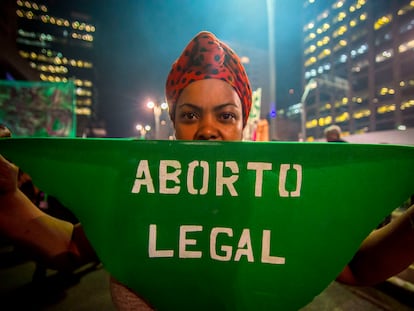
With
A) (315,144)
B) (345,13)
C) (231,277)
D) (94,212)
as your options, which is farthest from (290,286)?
(345,13)

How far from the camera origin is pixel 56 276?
4.17 meters

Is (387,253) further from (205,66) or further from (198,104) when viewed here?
(205,66)

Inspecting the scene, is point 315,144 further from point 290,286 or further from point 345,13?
point 345,13

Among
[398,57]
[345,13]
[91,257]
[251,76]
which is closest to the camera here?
[91,257]

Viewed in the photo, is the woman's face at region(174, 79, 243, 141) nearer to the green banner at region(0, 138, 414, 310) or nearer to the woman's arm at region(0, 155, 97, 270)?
the green banner at region(0, 138, 414, 310)

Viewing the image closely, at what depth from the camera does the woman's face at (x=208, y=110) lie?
1.18m

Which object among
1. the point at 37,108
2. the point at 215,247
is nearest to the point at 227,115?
the point at 215,247

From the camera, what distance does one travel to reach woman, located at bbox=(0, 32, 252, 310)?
94cm

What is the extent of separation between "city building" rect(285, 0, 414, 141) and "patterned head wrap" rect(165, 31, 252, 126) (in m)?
44.9

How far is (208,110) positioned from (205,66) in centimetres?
22

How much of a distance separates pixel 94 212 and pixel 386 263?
105 centimetres

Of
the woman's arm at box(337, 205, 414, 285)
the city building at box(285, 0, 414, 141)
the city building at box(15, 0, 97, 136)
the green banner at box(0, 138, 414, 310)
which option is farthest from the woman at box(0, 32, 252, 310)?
the city building at box(15, 0, 97, 136)

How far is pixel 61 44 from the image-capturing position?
270ft

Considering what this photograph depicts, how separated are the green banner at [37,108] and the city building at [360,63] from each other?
1658 inches
